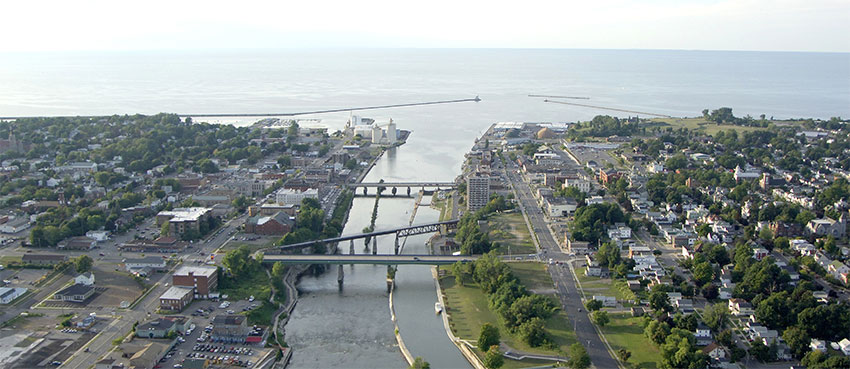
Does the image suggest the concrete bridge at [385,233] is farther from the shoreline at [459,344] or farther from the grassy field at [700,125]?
the grassy field at [700,125]

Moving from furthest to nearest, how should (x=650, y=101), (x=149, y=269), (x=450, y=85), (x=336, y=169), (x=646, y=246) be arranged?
1. (x=450, y=85)
2. (x=650, y=101)
3. (x=336, y=169)
4. (x=646, y=246)
5. (x=149, y=269)

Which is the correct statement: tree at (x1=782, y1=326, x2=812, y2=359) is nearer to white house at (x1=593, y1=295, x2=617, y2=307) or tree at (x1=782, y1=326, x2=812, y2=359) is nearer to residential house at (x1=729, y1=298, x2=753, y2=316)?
residential house at (x1=729, y1=298, x2=753, y2=316)

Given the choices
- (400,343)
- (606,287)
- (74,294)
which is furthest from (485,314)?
(74,294)

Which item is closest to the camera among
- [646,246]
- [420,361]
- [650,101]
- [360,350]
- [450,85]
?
[420,361]

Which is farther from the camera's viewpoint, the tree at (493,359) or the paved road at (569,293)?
the paved road at (569,293)

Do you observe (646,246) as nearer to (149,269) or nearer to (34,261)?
(149,269)

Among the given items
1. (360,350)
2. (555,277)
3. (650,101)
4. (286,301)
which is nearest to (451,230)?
(555,277)

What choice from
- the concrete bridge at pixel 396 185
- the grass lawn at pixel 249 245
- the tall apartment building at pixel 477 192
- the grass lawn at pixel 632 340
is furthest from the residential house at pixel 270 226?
the grass lawn at pixel 632 340
